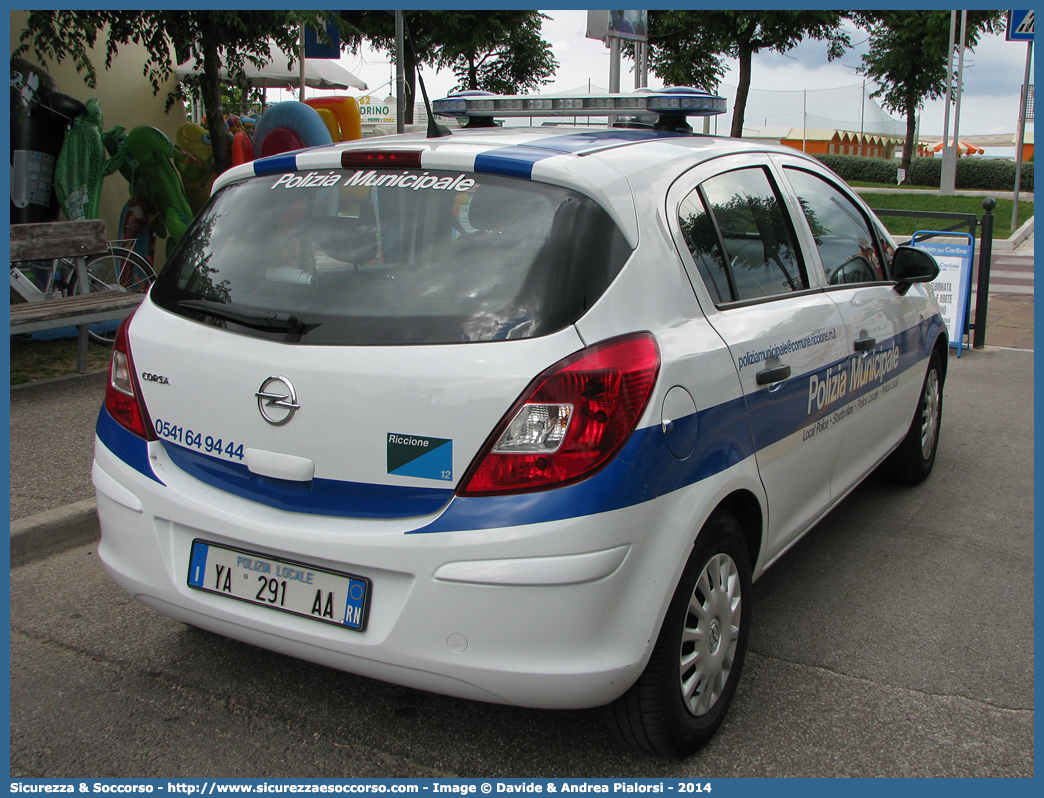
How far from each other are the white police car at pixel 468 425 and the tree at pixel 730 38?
30427 mm

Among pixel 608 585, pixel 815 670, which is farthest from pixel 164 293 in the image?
pixel 815 670

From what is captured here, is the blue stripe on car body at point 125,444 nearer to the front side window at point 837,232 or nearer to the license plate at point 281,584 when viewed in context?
the license plate at point 281,584

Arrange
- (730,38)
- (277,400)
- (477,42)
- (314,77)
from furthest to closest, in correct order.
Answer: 1. (730,38)
2. (477,42)
3. (314,77)
4. (277,400)

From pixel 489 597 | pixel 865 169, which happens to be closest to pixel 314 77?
pixel 489 597

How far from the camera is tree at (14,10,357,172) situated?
24.9ft

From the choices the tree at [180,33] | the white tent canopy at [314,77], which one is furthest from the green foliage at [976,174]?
the tree at [180,33]

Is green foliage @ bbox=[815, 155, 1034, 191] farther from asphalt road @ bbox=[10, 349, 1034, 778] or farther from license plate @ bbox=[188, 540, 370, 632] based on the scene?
license plate @ bbox=[188, 540, 370, 632]

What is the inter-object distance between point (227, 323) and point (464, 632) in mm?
1054

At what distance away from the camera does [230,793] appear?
97.9 inches

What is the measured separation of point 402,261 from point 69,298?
5.63 m

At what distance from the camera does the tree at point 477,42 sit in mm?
21812

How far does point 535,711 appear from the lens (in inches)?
113

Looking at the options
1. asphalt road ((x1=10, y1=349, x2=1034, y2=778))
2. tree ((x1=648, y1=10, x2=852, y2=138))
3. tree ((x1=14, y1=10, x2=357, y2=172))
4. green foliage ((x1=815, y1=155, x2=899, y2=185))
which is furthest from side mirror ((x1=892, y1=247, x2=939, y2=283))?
green foliage ((x1=815, y1=155, x2=899, y2=185))

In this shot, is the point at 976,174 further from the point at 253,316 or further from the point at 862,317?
the point at 253,316
